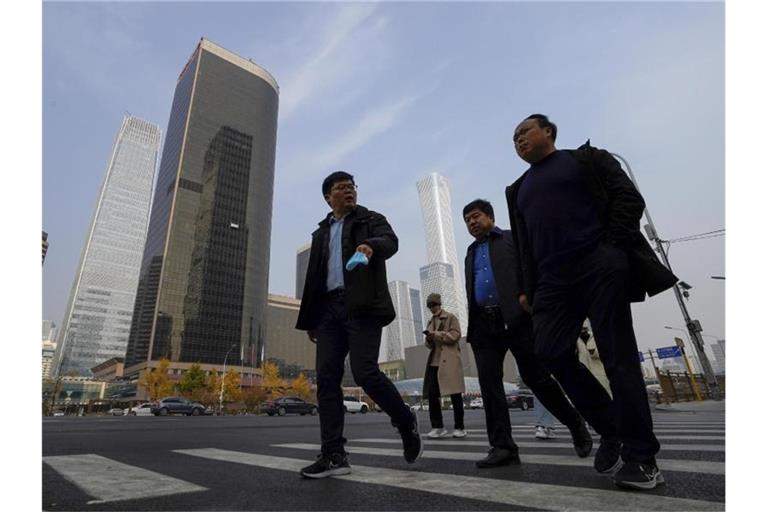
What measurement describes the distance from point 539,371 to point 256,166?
393 feet

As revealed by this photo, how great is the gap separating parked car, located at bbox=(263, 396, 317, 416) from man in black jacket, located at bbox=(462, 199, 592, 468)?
30.5 metres

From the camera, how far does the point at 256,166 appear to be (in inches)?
4606

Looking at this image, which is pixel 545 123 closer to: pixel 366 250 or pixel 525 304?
pixel 525 304

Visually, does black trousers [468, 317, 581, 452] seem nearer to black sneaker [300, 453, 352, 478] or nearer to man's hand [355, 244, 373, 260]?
black sneaker [300, 453, 352, 478]

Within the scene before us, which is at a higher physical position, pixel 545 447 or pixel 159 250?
pixel 159 250

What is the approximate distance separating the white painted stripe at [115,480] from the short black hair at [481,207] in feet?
8.80

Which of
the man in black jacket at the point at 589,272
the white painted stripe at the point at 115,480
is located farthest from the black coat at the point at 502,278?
the white painted stripe at the point at 115,480

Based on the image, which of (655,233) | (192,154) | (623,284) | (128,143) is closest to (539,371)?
(623,284)

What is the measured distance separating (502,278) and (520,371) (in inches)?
26.7

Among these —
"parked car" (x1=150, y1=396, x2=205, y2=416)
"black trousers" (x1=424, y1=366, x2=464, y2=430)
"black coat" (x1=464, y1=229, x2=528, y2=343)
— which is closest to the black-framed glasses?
"black coat" (x1=464, y1=229, x2=528, y2=343)

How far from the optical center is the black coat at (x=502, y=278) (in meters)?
3.47

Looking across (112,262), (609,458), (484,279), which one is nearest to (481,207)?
(484,279)

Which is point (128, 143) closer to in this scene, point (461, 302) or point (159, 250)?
point (159, 250)

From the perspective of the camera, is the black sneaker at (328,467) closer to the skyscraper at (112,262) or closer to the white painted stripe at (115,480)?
the white painted stripe at (115,480)
